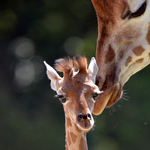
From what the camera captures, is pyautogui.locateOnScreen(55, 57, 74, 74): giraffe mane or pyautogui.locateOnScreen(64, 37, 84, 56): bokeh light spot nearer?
pyautogui.locateOnScreen(55, 57, 74, 74): giraffe mane

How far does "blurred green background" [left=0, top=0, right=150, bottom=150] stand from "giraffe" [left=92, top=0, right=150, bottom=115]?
514cm

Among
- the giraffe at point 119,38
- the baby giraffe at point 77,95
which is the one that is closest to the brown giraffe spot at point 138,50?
the giraffe at point 119,38

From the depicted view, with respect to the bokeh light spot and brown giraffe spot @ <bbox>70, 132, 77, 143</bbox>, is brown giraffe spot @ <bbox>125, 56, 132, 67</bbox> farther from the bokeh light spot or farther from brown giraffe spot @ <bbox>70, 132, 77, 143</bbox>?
the bokeh light spot

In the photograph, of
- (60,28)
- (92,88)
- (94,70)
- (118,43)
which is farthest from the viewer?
(60,28)

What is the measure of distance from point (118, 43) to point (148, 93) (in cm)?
578

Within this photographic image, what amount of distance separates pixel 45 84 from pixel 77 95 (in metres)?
6.16

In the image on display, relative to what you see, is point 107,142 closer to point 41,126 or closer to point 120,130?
point 120,130

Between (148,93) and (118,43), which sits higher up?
(118,43)

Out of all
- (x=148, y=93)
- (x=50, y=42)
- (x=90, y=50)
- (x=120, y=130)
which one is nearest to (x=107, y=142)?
(x=120, y=130)

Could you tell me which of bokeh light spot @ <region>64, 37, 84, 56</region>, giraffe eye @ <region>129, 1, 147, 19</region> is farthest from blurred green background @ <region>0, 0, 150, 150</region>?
giraffe eye @ <region>129, 1, 147, 19</region>

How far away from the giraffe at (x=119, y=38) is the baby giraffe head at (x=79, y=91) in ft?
0.50

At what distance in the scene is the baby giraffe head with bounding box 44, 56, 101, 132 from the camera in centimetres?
183

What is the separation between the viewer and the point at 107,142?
7.79m

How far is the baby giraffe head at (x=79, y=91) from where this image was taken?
1825 mm
